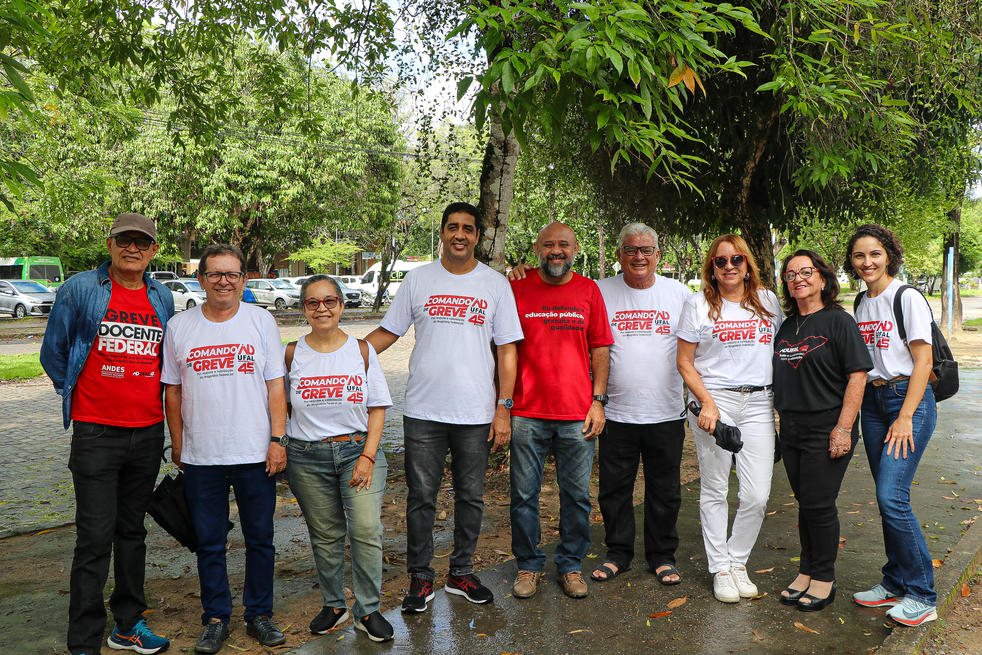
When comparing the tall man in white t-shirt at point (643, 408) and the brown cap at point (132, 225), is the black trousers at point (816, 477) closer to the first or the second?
the tall man in white t-shirt at point (643, 408)

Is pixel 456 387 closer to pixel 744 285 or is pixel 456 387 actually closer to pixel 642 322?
pixel 642 322

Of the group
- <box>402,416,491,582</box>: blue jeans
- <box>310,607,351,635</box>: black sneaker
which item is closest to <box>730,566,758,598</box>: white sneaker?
<box>402,416,491,582</box>: blue jeans

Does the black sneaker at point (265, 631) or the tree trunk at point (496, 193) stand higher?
the tree trunk at point (496, 193)

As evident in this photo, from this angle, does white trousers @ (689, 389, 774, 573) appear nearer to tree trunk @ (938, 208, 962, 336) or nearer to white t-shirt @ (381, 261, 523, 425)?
white t-shirt @ (381, 261, 523, 425)

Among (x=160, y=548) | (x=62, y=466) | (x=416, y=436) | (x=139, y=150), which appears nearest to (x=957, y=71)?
(x=416, y=436)

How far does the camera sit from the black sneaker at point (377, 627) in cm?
385

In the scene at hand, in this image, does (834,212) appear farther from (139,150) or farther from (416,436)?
(139,150)

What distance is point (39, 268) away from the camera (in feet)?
135

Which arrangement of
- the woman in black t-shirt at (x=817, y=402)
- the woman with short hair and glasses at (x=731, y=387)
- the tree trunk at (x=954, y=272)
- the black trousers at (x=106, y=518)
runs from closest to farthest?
the black trousers at (x=106, y=518)
the woman in black t-shirt at (x=817, y=402)
the woman with short hair and glasses at (x=731, y=387)
the tree trunk at (x=954, y=272)

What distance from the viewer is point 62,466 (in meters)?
8.17

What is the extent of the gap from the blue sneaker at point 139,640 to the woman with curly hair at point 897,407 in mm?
3698

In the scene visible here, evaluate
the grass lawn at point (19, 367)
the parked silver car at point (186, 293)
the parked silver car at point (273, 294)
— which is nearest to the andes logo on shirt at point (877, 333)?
the grass lawn at point (19, 367)

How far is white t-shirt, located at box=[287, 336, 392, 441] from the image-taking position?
3928 millimetres

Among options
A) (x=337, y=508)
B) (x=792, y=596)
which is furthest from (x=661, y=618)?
(x=337, y=508)
